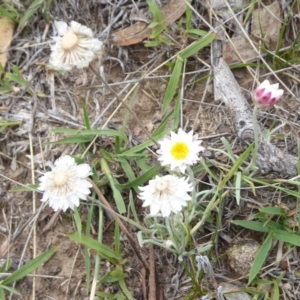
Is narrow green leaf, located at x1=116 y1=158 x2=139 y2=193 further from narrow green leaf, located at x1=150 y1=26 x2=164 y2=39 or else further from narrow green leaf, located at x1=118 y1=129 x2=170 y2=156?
narrow green leaf, located at x1=150 y1=26 x2=164 y2=39

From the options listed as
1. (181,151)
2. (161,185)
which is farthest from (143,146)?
(161,185)

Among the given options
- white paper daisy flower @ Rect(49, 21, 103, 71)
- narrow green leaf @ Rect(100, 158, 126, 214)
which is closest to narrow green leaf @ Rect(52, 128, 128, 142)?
narrow green leaf @ Rect(100, 158, 126, 214)

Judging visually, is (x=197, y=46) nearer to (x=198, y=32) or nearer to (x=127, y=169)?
(x=198, y=32)

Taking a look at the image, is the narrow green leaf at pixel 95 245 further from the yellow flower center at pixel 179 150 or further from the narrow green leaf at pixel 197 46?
the narrow green leaf at pixel 197 46

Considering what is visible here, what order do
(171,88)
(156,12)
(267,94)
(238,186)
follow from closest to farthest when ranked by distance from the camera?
(267,94), (238,186), (171,88), (156,12)

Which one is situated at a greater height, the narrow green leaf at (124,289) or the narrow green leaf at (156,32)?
the narrow green leaf at (156,32)

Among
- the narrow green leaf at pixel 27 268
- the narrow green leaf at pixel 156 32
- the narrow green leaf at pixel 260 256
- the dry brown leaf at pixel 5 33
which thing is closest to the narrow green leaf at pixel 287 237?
the narrow green leaf at pixel 260 256
